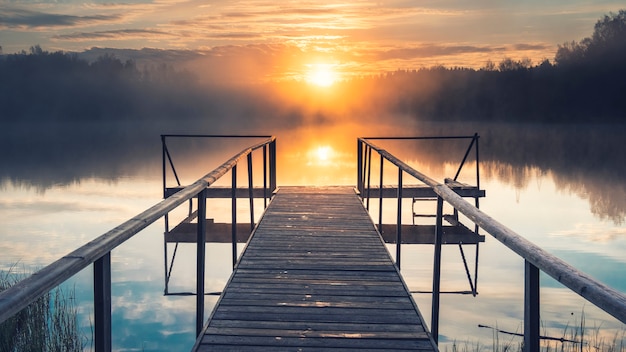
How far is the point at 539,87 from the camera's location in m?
77.8

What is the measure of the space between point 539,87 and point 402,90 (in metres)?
33.9

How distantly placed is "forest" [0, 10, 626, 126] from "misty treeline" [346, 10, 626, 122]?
0.37ft

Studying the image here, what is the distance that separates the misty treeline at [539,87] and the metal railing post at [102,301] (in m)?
74.5

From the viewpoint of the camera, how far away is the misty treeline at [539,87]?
69812 millimetres

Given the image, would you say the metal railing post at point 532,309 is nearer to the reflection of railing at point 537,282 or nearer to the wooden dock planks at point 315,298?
the reflection of railing at point 537,282

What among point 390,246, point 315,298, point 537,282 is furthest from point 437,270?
point 390,246

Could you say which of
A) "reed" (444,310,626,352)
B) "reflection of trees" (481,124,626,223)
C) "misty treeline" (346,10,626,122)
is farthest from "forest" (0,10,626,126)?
"reed" (444,310,626,352)

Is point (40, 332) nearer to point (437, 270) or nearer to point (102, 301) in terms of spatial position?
point (437, 270)

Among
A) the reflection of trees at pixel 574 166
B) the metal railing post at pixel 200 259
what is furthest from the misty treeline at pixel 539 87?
the metal railing post at pixel 200 259

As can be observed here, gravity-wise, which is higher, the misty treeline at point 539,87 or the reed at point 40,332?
the misty treeline at point 539,87

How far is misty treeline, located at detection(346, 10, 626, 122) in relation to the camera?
69812mm

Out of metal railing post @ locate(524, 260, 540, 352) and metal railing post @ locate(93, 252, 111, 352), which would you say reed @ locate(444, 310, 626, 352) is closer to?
metal railing post @ locate(524, 260, 540, 352)

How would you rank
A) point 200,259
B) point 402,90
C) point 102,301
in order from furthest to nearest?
point 402,90, point 200,259, point 102,301

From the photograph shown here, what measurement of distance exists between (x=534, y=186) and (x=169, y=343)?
18.3 meters
